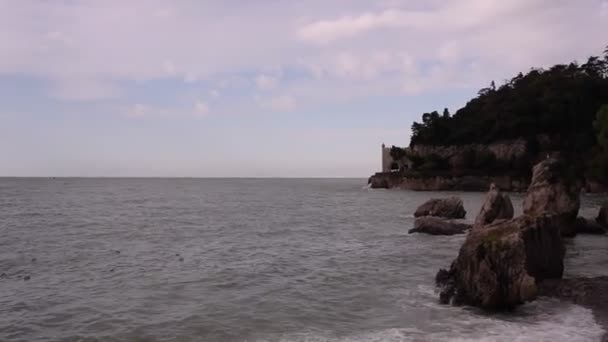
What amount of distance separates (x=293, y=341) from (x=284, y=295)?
512 cm

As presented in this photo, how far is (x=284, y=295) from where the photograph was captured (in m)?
19.2

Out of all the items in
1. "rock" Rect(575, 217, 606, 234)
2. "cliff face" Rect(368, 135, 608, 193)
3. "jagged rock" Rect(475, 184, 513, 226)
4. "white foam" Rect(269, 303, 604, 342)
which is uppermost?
"cliff face" Rect(368, 135, 608, 193)

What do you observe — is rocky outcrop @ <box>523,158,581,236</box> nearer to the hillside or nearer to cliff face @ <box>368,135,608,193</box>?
the hillside

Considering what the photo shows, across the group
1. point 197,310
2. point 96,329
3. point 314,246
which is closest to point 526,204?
point 314,246

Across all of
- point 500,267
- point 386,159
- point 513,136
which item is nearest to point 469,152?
point 513,136

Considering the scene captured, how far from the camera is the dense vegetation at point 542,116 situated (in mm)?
121562

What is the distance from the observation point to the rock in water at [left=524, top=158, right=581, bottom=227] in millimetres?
33469

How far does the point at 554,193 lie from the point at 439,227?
7708 mm

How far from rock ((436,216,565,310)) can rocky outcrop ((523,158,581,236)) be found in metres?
14.1

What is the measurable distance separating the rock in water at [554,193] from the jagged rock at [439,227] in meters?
4.54

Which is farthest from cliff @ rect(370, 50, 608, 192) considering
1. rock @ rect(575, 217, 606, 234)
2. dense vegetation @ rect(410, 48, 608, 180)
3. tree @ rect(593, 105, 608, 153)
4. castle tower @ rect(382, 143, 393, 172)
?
rock @ rect(575, 217, 606, 234)

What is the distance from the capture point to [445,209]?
4709 cm

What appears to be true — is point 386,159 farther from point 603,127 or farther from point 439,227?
point 439,227

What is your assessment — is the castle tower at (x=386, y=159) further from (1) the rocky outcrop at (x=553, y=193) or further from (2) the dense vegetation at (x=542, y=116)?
(1) the rocky outcrop at (x=553, y=193)
